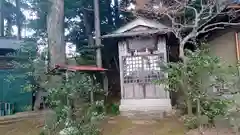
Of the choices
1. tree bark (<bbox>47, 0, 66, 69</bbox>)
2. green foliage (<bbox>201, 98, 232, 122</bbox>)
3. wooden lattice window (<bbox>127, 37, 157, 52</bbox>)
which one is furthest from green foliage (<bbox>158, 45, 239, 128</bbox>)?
tree bark (<bbox>47, 0, 66, 69</bbox>)

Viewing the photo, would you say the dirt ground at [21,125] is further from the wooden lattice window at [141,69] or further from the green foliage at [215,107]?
the green foliage at [215,107]

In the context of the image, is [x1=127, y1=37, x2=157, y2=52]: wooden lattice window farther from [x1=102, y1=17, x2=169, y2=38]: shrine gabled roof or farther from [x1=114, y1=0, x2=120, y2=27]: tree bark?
[x1=114, y1=0, x2=120, y2=27]: tree bark

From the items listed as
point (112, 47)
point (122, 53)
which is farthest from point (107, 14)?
point (122, 53)

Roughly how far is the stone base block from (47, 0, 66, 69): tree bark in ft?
11.6

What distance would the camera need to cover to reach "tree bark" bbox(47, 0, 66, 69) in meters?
9.80

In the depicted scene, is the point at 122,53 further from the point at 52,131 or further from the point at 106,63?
the point at 52,131

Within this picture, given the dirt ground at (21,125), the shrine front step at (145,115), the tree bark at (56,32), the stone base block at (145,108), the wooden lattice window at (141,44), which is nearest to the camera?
the dirt ground at (21,125)

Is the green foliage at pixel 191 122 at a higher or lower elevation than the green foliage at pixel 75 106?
lower

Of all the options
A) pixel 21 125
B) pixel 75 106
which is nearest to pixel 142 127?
pixel 75 106

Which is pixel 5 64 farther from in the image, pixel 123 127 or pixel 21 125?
pixel 123 127

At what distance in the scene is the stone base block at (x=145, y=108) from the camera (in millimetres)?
10484

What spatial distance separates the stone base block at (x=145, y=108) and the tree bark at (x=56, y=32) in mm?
3523

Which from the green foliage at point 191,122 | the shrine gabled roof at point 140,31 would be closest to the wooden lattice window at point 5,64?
the shrine gabled roof at point 140,31

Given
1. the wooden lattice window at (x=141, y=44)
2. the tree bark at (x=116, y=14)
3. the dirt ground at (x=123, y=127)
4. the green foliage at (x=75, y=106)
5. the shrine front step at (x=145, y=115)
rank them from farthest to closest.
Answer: the tree bark at (x=116, y=14), the wooden lattice window at (x=141, y=44), the shrine front step at (x=145, y=115), the dirt ground at (x=123, y=127), the green foliage at (x=75, y=106)
